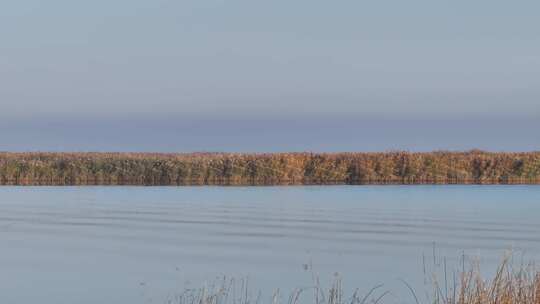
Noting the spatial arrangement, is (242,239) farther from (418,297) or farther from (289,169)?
(289,169)

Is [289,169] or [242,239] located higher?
[289,169]

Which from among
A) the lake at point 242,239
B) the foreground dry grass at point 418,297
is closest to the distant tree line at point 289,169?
the lake at point 242,239

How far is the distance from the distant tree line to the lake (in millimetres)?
8458

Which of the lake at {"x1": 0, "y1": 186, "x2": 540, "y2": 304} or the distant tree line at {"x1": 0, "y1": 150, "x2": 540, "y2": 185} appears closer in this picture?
the lake at {"x1": 0, "y1": 186, "x2": 540, "y2": 304}

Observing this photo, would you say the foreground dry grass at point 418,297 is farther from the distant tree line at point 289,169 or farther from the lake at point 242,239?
the distant tree line at point 289,169

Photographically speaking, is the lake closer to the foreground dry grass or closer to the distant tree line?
the foreground dry grass

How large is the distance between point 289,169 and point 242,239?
2158cm

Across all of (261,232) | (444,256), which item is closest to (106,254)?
(261,232)

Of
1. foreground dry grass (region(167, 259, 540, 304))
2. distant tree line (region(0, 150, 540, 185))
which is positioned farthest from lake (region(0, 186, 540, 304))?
distant tree line (region(0, 150, 540, 185))

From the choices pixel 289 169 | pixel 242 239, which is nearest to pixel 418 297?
pixel 242 239

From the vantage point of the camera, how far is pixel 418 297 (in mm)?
10102

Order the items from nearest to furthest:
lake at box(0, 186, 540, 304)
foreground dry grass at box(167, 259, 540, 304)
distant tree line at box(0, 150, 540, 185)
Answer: foreground dry grass at box(167, 259, 540, 304)
lake at box(0, 186, 540, 304)
distant tree line at box(0, 150, 540, 185)

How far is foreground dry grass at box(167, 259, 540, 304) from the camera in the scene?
821 centimetres

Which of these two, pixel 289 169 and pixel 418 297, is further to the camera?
pixel 289 169
